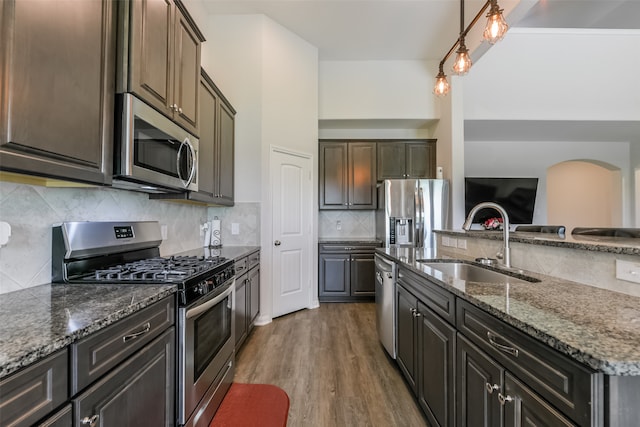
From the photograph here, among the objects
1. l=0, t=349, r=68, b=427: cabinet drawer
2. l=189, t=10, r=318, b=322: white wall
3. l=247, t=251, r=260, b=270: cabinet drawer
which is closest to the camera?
l=0, t=349, r=68, b=427: cabinet drawer

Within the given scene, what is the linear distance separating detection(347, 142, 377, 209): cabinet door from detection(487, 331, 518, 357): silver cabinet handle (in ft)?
11.7

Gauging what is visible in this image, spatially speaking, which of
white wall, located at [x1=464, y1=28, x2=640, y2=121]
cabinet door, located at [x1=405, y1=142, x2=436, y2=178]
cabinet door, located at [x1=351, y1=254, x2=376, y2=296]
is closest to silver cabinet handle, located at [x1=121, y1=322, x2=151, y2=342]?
cabinet door, located at [x1=351, y1=254, x2=376, y2=296]

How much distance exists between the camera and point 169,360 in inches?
49.2

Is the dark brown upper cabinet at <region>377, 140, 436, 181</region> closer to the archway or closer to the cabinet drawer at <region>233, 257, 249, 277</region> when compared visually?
the cabinet drawer at <region>233, 257, 249, 277</region>

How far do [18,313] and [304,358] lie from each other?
6.64 ft

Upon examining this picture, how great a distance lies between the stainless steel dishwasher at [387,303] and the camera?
2.26 meters

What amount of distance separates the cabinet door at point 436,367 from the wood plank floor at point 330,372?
0.92 feet

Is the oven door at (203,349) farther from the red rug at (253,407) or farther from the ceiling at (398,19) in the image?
the ceiling at (398,19)

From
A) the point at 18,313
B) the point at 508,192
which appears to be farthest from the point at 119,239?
the point at 508,192

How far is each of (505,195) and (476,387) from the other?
4.86 m

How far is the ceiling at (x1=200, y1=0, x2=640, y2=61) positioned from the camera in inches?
107

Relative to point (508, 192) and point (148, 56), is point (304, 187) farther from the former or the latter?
point (508, 192)

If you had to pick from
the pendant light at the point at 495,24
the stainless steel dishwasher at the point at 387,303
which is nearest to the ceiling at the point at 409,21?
the pendant light at the point at 495,24

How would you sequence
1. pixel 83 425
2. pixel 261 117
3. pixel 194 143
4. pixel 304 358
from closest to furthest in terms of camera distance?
pixel 83 425 → pixel 194 143 → pixel 304 358 → pixel 261 117
